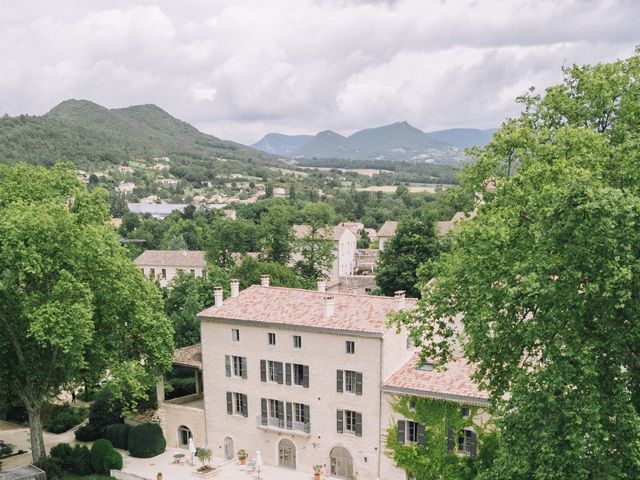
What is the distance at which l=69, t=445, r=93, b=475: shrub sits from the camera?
1435 inches

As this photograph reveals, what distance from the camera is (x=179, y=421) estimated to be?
40.3 meters

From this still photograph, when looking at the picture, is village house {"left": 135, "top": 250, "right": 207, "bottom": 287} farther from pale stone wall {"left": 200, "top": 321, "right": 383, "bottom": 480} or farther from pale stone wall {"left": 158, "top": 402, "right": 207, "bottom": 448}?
pale stone wall {"left": 200, "top": 321, "right": 383, "bottom": 480}

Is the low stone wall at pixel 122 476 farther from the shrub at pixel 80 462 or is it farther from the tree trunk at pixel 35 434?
the tree trunk at pixel 35 434

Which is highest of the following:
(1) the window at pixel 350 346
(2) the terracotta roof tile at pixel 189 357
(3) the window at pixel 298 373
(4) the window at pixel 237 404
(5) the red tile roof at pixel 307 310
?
(5) the red tile roof at pixel 307 310

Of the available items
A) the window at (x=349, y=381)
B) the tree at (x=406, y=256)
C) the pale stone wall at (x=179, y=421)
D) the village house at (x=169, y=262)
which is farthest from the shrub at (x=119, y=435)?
the village house at (x=169, y=262)

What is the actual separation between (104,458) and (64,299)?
10.7 meters

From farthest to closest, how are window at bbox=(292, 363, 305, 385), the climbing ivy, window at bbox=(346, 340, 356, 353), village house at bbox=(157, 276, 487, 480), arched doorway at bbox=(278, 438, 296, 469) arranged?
arched doorway at bbox=(278, 438, 296, 469) → window at bbox=(292, 363, 305, 385) → window at bbox=(346, 340, 356, 353) → village house at bbox=(157, 276, 487, 480) → the climbing ivy

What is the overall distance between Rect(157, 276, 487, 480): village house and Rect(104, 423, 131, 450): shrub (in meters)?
2.42

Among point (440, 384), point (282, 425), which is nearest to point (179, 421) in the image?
point (282, 425)

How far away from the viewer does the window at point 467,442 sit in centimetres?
3064

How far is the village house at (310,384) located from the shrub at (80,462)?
5234 mm

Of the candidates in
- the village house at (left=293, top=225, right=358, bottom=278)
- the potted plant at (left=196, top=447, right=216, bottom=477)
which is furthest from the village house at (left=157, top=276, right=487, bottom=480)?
the village house at (left=293, top=225, right=358, bottom=278)

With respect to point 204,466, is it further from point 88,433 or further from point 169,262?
point 169,262

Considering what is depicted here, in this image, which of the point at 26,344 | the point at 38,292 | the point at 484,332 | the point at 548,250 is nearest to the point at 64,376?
the point at 26,344
